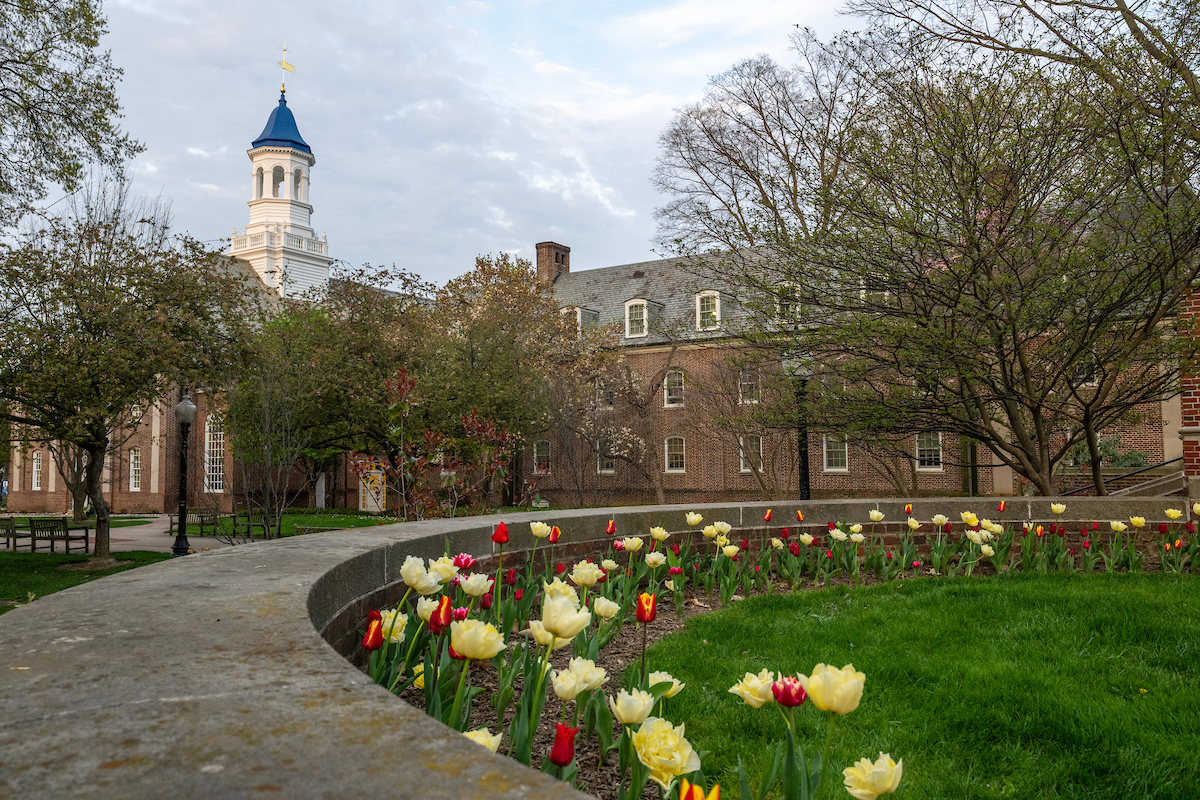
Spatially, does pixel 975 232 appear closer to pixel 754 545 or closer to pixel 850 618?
pixel 754 545

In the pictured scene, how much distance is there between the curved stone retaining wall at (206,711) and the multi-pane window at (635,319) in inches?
1230

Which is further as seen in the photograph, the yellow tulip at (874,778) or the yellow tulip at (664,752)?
the yellow tulip at (664,752)

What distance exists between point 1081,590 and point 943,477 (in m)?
21.9

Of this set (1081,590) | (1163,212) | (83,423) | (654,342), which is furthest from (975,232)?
(654,342)

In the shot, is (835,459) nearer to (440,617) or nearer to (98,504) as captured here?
(98,504)

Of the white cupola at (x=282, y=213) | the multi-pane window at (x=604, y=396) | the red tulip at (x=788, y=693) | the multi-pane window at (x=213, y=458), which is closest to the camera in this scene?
the red tulip at (x=788, y=693)

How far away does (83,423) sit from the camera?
1312 cm

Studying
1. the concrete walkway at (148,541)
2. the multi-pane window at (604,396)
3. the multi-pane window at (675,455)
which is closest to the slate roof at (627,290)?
the multi-pane window at (604,396)

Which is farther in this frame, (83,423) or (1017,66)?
(83,423)

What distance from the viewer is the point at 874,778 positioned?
64.2 inches

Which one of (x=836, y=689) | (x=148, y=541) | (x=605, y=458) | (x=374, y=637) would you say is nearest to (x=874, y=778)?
(x=836, y=689)

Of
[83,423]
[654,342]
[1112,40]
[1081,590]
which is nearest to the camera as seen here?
[1081,590]

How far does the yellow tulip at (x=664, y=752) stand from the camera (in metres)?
1.83

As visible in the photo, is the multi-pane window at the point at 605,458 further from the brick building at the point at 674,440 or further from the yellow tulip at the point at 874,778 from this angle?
the yellow tulip at the point at 874,778
